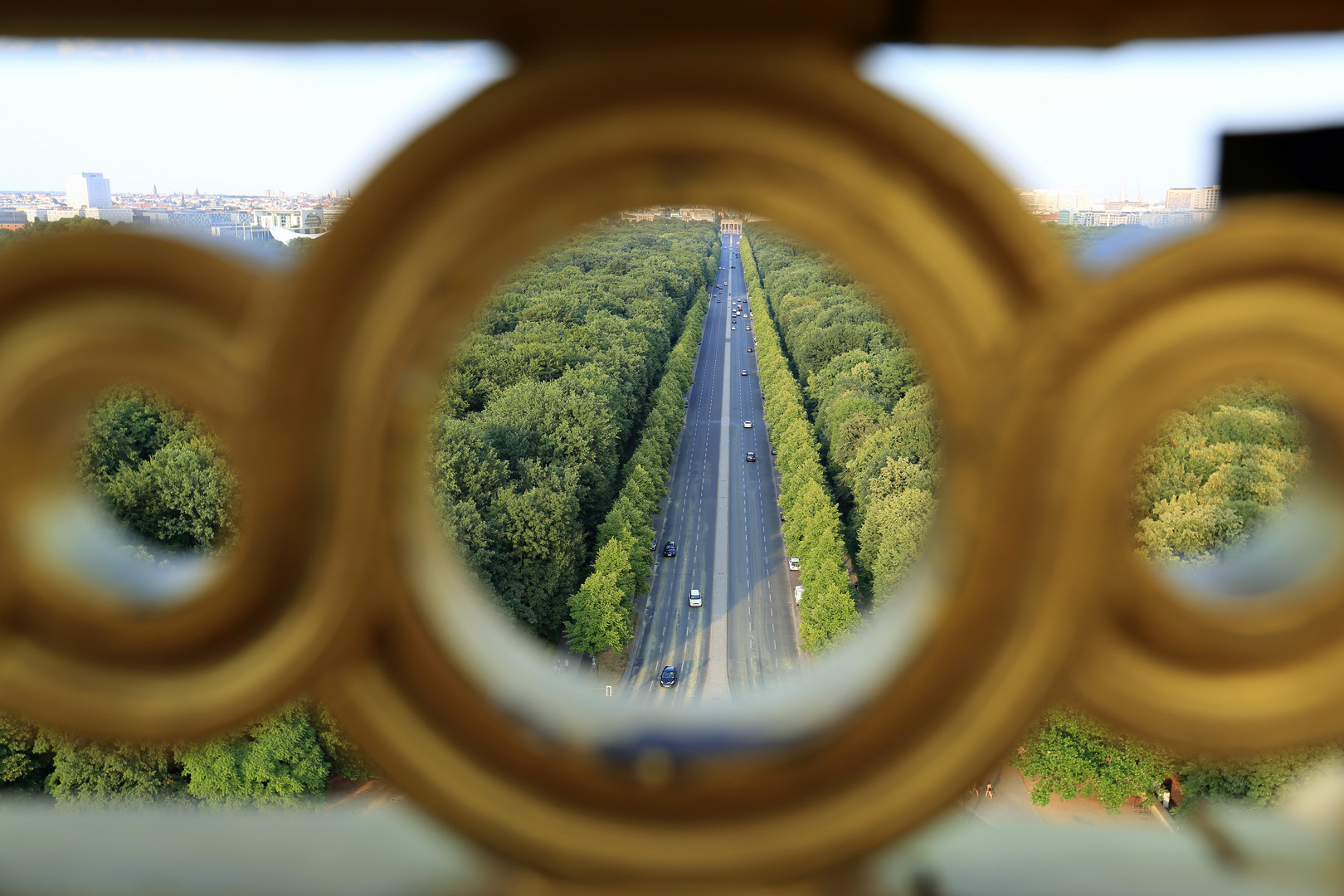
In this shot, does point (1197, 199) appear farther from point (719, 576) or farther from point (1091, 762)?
point (719, 576)

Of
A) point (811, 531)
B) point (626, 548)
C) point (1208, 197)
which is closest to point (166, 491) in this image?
point (626, 548)

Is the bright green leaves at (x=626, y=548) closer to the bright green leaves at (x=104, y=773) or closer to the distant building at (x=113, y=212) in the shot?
the bright green leaves at (x=104, y=773)

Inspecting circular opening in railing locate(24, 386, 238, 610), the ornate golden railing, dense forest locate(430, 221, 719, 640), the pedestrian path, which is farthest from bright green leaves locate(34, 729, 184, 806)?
the ornate golden railing

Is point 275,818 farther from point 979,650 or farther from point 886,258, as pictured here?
point 886,258

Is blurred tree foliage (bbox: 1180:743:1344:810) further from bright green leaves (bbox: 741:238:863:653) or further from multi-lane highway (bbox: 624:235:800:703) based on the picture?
multi-lane highway (bbox: 624:235:800:703)

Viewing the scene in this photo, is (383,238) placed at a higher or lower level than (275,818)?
higher

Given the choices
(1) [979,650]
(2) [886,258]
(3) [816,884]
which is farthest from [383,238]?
(3) [816,884]
